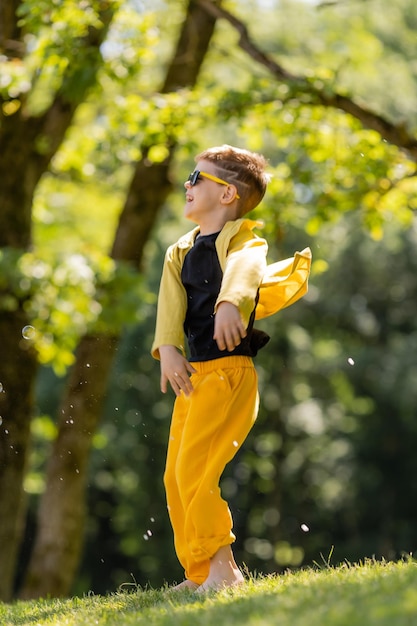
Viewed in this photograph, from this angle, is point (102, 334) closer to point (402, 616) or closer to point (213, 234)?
point (213, 234)

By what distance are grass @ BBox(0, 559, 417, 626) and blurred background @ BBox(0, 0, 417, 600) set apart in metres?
0.58

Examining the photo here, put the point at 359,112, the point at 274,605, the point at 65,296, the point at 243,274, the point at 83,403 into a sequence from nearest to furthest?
the point at 274,605
the point at 243,274
the point at 359,112
the point at 65,296
the point at 83,403

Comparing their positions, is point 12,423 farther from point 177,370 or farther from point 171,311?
point 177,370

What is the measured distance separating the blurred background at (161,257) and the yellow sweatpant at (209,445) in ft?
3.17

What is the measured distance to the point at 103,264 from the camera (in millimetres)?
10695

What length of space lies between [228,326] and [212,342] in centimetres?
40

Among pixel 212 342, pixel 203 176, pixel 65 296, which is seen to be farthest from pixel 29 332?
pixel 212 342

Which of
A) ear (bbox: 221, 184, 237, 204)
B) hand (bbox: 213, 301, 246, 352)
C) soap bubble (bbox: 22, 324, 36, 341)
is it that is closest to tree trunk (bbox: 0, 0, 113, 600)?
soap bubble (bbox: 22, 324, 36, 341)

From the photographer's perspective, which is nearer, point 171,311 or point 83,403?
point 171,311

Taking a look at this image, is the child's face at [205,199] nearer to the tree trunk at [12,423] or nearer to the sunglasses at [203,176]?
the sunglasses at [203,176]

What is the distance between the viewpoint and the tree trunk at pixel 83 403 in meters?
12.3

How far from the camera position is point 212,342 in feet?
15.8

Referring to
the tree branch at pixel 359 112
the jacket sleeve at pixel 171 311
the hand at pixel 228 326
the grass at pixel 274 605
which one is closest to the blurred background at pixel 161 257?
the tree branch at pixel 359 112

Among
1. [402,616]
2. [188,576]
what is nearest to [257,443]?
[188,576]
